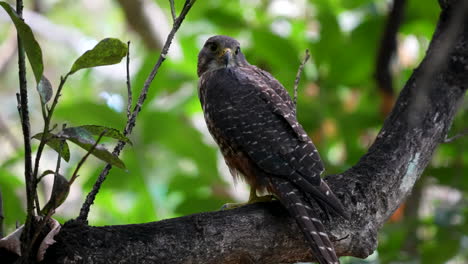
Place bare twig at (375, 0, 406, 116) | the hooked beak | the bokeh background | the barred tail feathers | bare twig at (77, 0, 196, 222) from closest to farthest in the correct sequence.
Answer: bare twig at (77, 0, 196, 222), the barred tail feathers, the hooked beak, the bokeh background, bare twig at (375, 0, 406, 116)

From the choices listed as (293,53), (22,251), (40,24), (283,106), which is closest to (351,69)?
(293,53)

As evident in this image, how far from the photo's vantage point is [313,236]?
7.58 feet

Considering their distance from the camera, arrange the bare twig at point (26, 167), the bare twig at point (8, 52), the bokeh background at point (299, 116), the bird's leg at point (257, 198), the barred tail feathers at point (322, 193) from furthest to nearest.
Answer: the bare twig at point (8, 52)
the bokeh background at point (299, 116)
the bird's leg at point (257, 198)
the barred tail feathers at point (322, 193)
the bare twig at point (26, 167)

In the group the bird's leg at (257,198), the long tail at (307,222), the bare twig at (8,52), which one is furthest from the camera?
the bare twig at (8,52)

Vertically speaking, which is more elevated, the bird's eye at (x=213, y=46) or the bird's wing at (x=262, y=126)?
the bird's eye at (x=213, y=46)

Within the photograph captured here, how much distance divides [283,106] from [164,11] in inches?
143

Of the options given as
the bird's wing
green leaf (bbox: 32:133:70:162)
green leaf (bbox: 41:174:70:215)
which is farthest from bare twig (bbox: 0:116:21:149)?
green leaf (bbox: 41:174:70:215)

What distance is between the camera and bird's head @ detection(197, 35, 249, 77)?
11.8ft

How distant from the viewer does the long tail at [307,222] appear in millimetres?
2268

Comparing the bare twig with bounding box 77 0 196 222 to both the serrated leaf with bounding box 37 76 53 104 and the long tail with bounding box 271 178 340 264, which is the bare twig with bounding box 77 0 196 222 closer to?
the serrated leaf with bounding box 37 76 53 104

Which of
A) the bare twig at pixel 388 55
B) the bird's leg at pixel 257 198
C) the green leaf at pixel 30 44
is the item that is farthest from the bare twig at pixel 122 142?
the bare twig at pixel 388 55

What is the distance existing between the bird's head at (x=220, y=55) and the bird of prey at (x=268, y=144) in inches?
9.4

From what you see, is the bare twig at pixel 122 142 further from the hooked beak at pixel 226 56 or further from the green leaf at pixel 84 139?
the hooked beak at pixel 226 56

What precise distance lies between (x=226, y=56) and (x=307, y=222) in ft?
4.83
